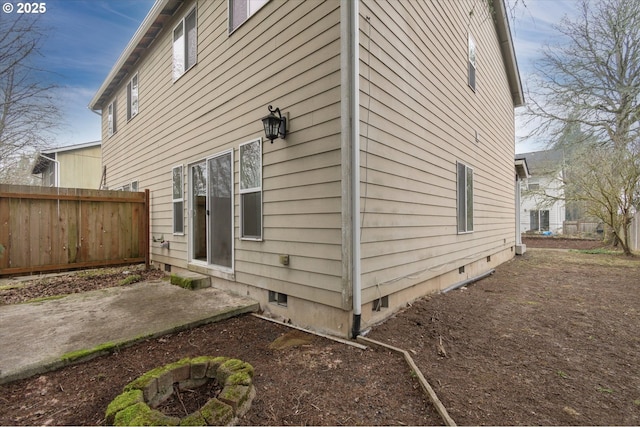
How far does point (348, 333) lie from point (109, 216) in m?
6.00

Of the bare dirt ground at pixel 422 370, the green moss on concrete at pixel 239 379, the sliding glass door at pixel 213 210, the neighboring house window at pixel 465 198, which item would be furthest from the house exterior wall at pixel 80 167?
the green moss on concrete at pixel 239 379

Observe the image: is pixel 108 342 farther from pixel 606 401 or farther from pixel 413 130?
pixel 413 130

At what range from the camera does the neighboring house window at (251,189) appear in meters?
4.07

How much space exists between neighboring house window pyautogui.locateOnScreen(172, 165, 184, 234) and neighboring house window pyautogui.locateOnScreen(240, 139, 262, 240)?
213 cm

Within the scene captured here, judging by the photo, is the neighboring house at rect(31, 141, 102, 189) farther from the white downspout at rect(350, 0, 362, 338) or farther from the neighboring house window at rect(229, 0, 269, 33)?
the white downspout at rect(350, 0, 362, 338)

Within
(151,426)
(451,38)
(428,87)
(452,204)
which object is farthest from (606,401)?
(451,38)

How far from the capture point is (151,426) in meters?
1.60

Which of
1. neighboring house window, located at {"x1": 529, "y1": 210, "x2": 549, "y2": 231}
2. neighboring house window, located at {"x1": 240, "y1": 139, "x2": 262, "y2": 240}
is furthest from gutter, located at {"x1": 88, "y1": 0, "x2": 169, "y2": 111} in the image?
neighboring house window, located at {"x1": 529, "y1": 210, "x2": 549, "y2": 231}

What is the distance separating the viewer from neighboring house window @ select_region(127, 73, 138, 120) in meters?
8.12

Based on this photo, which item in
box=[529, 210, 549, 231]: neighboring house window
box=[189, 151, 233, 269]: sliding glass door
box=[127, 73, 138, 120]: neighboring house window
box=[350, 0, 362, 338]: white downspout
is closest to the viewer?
box=[350, 0, 362, 338]: white downspout

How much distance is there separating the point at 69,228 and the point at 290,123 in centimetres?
538

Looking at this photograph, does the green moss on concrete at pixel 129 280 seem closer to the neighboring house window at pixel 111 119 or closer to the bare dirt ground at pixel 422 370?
the bare dirt ground at pixel 422 370

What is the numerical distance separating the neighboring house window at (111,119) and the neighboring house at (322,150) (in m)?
3.19

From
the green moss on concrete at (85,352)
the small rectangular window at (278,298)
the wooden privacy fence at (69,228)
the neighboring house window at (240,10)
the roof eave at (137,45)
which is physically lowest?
the green moss on concrete at (85,352)
